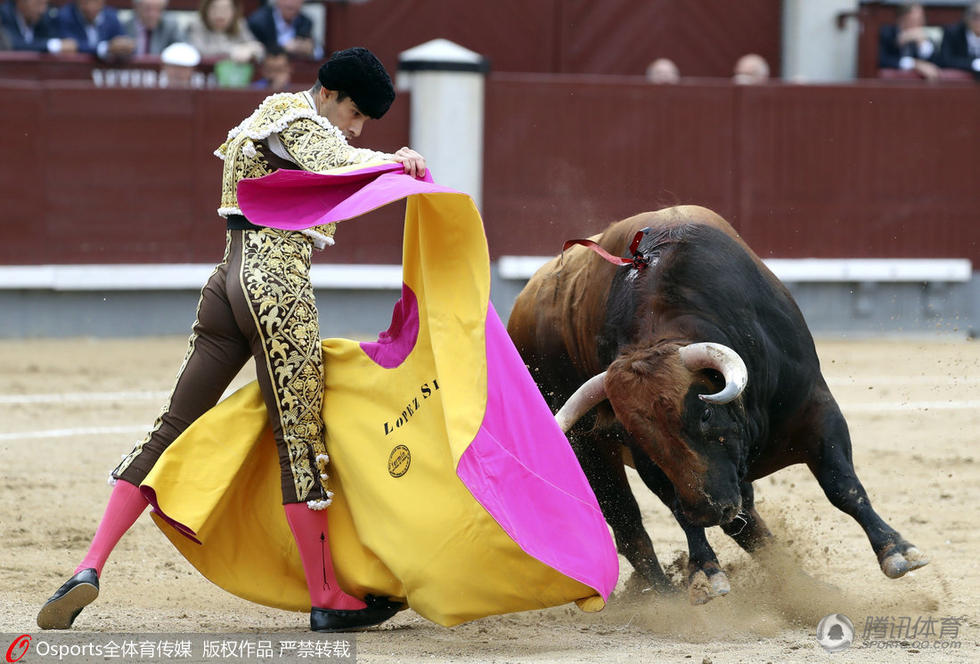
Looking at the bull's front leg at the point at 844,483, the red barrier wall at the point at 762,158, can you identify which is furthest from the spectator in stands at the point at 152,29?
the bull's front leg at the point at 844,483

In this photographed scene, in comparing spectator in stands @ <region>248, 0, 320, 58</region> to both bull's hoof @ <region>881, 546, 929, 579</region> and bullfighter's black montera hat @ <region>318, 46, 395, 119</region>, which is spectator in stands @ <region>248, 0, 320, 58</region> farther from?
bull's hoof @ <region>881, 546, 929, 579</region>

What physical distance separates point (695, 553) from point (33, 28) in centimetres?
649

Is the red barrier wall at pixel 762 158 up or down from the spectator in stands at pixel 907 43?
down

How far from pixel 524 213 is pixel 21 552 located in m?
5.38

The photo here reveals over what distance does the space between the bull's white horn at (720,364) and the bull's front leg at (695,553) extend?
0.88ft

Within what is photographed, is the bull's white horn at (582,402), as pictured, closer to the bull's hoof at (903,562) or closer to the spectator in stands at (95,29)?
the bull's hoof at (903,562)

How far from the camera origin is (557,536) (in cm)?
294

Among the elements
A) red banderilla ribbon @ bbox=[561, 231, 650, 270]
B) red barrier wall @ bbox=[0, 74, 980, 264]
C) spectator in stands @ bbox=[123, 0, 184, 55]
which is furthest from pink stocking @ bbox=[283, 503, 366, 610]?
spectator in stands @ bbox=[123, 0, 184, 55]

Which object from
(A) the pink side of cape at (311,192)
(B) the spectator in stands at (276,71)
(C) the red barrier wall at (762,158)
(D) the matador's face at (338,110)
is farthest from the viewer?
(C) the red barrier wall at (762,158)

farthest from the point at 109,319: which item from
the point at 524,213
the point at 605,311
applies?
the point at 605,311

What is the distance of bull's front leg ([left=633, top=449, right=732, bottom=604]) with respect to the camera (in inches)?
124

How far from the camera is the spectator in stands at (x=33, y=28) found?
8359 millimetres

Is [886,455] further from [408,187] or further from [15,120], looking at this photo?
[15,120]

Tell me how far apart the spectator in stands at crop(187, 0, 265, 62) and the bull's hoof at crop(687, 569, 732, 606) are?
5.99 metres
